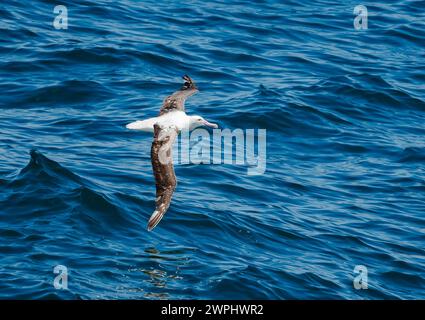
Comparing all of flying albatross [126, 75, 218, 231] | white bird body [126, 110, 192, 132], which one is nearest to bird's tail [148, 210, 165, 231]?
flying albatross [126, 75, 218, 231]

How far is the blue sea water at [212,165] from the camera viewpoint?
614 inches

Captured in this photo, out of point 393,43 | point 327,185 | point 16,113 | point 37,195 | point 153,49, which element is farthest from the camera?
point 393,43

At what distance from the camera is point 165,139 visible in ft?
51.8

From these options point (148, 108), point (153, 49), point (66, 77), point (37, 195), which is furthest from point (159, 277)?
point (153, 49)

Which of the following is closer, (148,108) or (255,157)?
(255,157)

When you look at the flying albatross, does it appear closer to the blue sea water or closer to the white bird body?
the white bird body

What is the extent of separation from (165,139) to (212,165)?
3.88 meters

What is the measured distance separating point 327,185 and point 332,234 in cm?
205

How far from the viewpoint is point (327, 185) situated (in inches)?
768

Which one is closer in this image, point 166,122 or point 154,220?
point 154,220

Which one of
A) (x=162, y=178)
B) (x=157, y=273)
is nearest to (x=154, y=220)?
(x=162, y=178)

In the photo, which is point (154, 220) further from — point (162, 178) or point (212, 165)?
point (212, 165)

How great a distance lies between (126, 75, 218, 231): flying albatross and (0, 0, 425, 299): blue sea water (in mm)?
1077

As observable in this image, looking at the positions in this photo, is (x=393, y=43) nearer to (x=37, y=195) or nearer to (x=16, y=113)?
(x=16, y=113)
